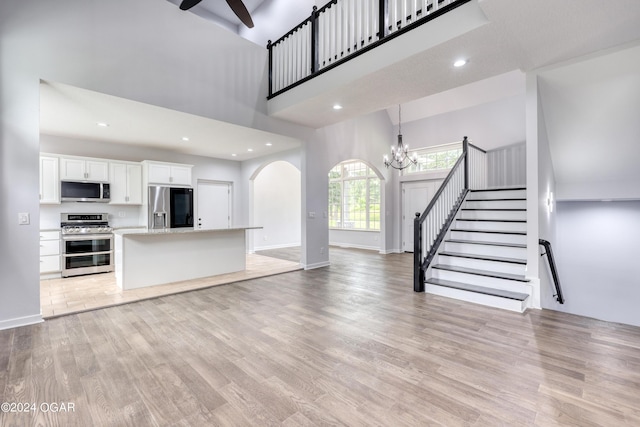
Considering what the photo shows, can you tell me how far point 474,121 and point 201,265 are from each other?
22.6ft

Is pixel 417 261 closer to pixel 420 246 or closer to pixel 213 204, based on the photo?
pixel 420 246

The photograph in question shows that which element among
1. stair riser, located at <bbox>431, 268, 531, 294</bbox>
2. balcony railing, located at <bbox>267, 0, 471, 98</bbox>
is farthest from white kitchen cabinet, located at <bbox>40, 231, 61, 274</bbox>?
stair riser, located at <bbox>431, 268, 531, 294</bbox>

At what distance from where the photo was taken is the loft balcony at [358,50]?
2934 mm

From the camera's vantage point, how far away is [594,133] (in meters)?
3.95

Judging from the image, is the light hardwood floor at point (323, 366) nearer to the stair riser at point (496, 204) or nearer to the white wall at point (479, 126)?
the stair riser at point (496, 204)

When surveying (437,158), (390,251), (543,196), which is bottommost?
(390,251)

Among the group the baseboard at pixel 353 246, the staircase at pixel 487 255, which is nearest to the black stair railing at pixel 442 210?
the staircase at pixel 487 255

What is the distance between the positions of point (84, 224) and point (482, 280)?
6.96 metres

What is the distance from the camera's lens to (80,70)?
3373 mm

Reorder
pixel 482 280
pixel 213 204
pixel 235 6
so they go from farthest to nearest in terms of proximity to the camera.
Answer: pixel 213 204, pixel 482 280, pixel 235 6

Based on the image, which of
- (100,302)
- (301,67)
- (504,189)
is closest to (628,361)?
(504,189)

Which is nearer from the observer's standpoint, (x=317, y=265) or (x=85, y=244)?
(x=85, y=244)

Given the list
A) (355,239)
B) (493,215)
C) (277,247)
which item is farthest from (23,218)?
(355,239)

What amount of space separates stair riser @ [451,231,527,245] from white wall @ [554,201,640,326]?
1.57 meters
